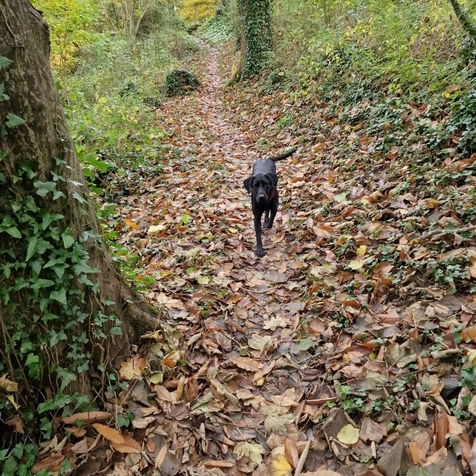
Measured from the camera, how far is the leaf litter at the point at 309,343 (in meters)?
2.15

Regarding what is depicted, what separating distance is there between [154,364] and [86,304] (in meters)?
0.77

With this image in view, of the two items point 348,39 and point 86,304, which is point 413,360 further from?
point 348,39

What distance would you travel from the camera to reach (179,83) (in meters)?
15.3

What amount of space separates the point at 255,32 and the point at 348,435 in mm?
13823

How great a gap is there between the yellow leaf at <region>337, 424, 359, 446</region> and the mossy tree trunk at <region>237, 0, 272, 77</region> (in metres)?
13.1

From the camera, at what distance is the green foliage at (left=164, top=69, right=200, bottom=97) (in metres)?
15.1

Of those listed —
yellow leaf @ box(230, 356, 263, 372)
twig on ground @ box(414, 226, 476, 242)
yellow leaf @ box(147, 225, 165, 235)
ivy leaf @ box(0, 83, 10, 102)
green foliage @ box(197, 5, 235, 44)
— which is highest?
green foliage @ box(197, 5, 235, 44)

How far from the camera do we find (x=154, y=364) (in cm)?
267

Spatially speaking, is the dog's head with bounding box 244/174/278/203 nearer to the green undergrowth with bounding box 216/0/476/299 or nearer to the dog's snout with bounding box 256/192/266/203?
the dog's snout with bounding box 256/192/266/203

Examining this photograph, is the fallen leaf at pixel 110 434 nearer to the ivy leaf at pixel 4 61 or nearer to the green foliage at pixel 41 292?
Answer: the green foliage at pixel 41 292

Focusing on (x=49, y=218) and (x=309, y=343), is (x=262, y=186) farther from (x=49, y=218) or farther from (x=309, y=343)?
(x=49, y=218)

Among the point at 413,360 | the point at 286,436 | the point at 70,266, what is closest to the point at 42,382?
the point at 70,266

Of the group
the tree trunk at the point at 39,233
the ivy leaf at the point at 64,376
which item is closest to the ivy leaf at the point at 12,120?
the tree trunk at the point at 39,233

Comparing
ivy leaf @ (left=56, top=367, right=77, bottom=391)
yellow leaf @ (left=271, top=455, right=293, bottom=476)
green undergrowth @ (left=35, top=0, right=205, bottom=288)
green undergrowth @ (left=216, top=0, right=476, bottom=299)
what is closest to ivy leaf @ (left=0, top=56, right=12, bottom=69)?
green undergrowth @ (left=35, top=0, right=205, bottom=288)
